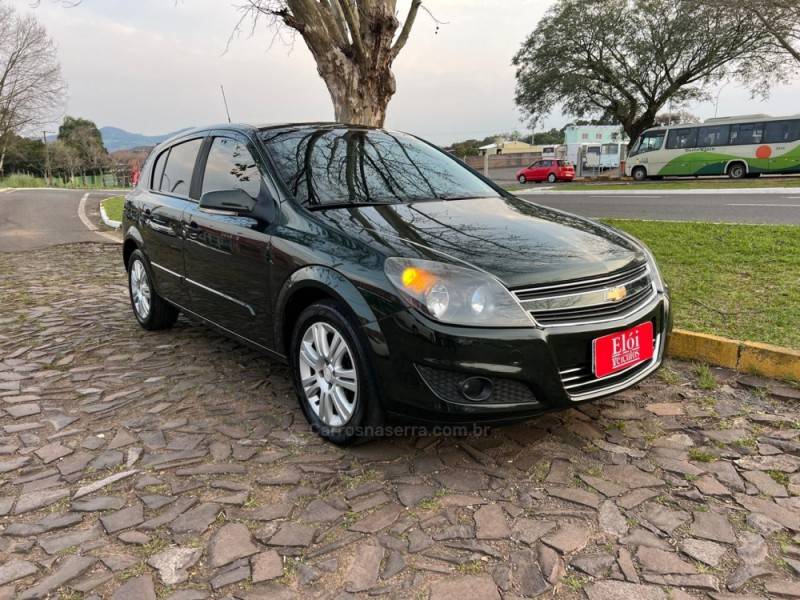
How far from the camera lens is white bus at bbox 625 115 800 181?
945 inches

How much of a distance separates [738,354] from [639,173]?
27204 mm

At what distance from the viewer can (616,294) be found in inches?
108

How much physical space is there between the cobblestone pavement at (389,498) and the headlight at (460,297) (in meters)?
0.75

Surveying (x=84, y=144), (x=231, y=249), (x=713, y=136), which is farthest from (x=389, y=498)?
(x=84, y=144)

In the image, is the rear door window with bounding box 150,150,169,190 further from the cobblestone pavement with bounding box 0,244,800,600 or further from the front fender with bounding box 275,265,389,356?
the front fender with bounding box 275,265,389,356

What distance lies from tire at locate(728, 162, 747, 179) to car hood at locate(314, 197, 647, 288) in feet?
84.5

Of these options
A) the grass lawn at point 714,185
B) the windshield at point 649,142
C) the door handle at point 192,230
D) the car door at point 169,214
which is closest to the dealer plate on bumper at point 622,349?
the door handle at point 192,230

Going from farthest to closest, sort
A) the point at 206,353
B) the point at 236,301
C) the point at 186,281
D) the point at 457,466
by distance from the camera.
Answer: the point at 206,353, the point at 186,281, the point at 236,301, the point at 457,466

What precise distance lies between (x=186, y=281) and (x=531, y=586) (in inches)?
120

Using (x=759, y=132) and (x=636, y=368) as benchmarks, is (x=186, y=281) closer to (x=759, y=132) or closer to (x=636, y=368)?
(x=636, y=368)

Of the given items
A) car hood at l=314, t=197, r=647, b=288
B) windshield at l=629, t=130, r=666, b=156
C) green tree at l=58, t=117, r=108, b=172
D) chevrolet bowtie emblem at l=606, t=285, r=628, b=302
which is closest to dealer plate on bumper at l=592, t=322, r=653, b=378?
chevrolet bowtie emblem at l=606, t=285, r=628, b=302

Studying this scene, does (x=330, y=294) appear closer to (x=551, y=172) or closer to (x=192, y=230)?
(x=192, y=230)

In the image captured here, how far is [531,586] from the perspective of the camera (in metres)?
2.02

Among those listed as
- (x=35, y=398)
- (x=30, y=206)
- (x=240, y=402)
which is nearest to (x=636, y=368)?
(x=240, y=402)
